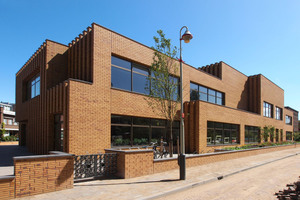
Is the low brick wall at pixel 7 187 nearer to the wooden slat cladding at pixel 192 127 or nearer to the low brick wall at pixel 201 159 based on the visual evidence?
the low brick wall at pixel 201 159

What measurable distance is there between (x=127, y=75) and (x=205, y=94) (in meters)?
10.9

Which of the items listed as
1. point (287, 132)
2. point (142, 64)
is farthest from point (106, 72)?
point (287, 132)

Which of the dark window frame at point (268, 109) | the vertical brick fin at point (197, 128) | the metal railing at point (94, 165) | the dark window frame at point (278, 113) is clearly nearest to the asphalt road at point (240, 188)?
the metal railing at point (94, 165)

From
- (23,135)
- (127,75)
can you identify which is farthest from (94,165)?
(23,135)

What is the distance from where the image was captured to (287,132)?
43.5 metres

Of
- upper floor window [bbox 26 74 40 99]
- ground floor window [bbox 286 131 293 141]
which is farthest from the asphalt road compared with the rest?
ground floor window [bbox 286 131 293 141]

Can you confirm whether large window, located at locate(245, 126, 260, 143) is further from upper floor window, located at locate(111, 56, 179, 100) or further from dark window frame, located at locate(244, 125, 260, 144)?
upper floor window, located at locate(111, 56, 179, 100)

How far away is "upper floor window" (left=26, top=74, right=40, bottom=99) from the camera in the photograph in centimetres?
1752

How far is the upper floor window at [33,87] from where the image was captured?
57.5 ft

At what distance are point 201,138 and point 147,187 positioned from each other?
11496mm

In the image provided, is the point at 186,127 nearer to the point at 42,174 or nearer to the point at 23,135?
the point at 42,174

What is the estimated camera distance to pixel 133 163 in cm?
942

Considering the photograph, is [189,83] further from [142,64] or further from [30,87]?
[30,87]

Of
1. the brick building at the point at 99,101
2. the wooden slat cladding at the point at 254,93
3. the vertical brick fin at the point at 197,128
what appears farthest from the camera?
the wooden slat cladding at the point at 254,93
